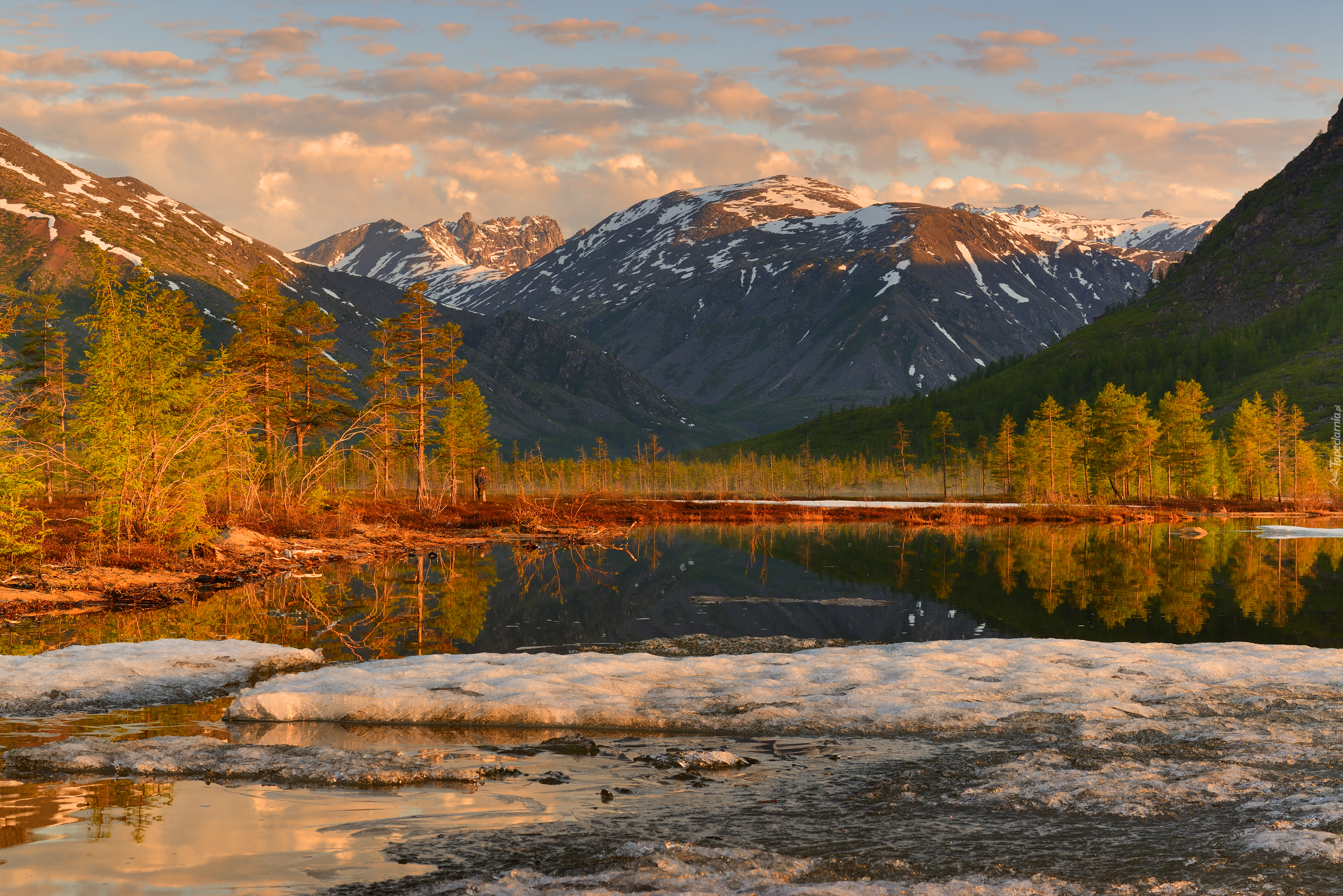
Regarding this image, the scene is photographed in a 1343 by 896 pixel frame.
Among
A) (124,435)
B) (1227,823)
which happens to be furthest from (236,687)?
(124,435)

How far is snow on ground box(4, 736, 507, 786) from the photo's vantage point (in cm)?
1077

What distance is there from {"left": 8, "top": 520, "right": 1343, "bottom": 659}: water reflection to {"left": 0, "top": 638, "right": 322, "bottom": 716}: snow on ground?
2.34 meters

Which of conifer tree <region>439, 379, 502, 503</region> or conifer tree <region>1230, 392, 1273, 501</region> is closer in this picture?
conifer tree <region>439, 379, 502, 503</region>

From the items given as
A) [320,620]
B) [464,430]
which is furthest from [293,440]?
[320,620]

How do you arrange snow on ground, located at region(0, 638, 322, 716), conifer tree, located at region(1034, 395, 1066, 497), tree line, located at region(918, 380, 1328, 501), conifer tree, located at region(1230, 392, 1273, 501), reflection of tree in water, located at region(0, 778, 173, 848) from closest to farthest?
reflection of tree in water, located at region(0, 778, 173, 848) < snow on ground, located at region(0, 638, 322, 716) < tree line, located at region(918, 380, 1328, 501) < conifer tree, located at region(1034, 395, 1066, 497) < conifer tree, located at region(1230, 392, 1273, 501)

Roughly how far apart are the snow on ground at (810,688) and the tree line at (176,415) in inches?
698

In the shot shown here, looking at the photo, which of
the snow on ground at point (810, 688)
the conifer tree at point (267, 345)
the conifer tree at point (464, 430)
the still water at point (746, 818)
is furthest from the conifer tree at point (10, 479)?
the conifer tree at point (464, 430)

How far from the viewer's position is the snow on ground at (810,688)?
13.6 meters

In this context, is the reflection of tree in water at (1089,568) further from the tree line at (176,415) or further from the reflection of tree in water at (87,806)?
the tree line at (176,415)

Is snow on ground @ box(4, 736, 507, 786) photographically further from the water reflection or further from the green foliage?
the green foliage

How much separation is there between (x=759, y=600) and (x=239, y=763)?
21.6 meters

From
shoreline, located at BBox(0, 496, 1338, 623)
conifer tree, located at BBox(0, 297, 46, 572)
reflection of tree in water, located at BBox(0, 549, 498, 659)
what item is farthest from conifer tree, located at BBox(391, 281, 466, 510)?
conifer tree, located at BBox(0, 297, 46, 572)

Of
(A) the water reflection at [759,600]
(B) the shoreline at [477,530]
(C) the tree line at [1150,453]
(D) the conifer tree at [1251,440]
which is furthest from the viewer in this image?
(D) the conifer tree at [1251,440]

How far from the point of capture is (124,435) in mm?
32062
